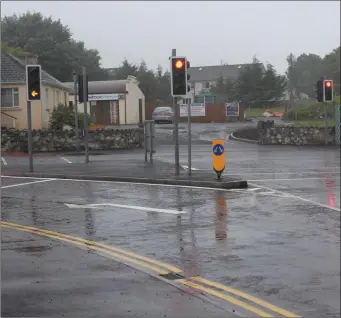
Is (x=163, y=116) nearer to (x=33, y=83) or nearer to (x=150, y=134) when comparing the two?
(x=150, y=134)

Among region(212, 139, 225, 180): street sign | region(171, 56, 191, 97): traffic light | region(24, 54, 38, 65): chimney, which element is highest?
region(24, 54, 38, 65): chimney

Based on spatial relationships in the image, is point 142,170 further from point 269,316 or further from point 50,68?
point 50,68

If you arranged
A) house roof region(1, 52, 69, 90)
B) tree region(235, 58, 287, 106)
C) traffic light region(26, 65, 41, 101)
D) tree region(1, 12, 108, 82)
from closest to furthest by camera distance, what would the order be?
traffic light region(26, 65, 41, 101), house roof region(1, 52, 69, 90), tree region(1, 12, 108, 82), tree region(235, 58, 287, 106)

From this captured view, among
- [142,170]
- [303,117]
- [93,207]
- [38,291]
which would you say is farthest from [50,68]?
[38,291]

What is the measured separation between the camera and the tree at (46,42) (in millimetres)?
62875

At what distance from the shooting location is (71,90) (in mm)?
48469

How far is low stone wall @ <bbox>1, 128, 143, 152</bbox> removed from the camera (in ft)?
102

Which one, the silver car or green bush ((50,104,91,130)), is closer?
green bush ((50,104,91,130))

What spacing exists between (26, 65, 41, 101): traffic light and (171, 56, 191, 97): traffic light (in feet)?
15.0

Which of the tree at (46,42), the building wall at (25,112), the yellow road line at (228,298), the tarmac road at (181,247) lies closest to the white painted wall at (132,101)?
the tree at (46,42)

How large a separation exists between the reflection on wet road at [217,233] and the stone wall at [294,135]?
17994mm

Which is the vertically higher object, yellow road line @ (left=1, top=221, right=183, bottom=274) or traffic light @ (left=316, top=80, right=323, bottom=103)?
traffic light @ (left=316, top=80, right=323, bottom=103)

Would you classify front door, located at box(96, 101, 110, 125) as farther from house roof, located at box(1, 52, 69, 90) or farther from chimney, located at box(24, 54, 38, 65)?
house roof, located at box(1, 52, 69, 90)

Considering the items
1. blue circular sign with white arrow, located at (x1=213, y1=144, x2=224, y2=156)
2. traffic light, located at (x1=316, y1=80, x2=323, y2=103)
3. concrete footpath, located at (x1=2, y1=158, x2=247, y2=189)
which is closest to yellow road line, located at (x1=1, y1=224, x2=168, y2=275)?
A: concrete footpath, located at (x1=2, y1=158, x2=247, y2=189)
